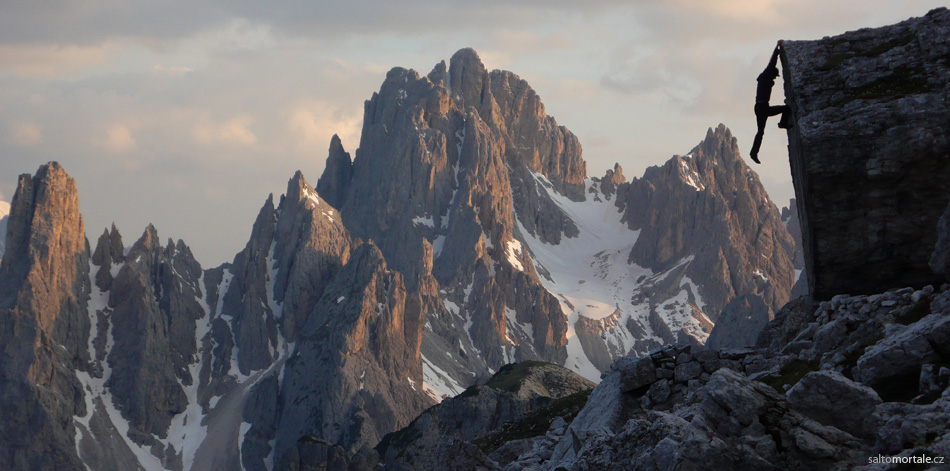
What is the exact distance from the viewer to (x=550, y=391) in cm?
13275

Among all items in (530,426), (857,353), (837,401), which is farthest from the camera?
(530,426)

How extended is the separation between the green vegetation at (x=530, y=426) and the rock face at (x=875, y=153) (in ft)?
97.2

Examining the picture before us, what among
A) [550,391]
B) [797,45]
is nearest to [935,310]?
[797,45]

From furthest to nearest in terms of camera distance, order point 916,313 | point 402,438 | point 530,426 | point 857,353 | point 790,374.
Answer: point 402,438 < point 530,426 < point 790,374 < point 916,313 < point 857,353

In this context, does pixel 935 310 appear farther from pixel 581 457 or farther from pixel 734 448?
pixel 581 457

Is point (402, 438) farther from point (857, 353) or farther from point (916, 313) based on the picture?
point (857, 353)

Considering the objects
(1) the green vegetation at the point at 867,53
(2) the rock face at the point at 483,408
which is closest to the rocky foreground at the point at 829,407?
(1) the green vegetation at the point at 867,53

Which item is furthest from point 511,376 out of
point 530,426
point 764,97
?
point 764,97

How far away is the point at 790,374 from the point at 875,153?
20.2 feet

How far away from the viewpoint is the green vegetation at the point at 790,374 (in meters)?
26.8

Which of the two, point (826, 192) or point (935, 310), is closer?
Result: point (935, 310)

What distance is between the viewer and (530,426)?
64.3 metres

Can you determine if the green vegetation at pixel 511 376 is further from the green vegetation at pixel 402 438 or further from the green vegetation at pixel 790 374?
the green vegetation at pixel 790 374

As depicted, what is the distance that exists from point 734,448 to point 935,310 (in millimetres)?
6489
